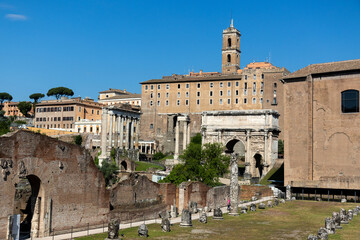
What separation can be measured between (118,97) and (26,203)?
3582 inches

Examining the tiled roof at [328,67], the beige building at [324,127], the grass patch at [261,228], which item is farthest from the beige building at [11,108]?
the grass patch at [261,228]

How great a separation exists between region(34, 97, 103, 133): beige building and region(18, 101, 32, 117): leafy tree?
17.8 metres

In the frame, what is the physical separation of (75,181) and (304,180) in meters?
25.1

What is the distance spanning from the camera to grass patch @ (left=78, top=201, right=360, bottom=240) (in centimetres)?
2175

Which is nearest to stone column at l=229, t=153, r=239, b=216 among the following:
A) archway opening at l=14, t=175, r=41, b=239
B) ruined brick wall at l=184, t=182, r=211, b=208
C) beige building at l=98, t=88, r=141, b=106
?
ruined brick wall at l=184, t=182, r=211, b=208

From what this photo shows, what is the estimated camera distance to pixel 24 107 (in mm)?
120375

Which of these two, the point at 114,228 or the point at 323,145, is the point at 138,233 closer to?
the point at 114,228

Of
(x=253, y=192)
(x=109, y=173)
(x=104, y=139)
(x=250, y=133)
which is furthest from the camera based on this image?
(x=104, y=139)

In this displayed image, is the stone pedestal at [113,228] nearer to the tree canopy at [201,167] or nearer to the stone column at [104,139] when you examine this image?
the tree canopy at [201,167]

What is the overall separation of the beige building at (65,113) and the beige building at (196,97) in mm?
12262

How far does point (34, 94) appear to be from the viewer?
12812cm

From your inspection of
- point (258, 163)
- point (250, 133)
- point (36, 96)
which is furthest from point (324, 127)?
point (36, 96)

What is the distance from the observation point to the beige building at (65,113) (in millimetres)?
98938

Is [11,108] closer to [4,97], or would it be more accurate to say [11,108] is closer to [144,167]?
[4,97]
